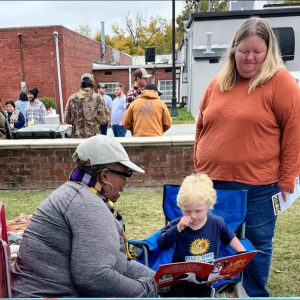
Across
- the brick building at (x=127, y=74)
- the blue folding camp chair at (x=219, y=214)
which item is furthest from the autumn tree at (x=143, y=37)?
the blue folding camp chair at (x=219, y=214)

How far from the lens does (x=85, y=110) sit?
19.0ft

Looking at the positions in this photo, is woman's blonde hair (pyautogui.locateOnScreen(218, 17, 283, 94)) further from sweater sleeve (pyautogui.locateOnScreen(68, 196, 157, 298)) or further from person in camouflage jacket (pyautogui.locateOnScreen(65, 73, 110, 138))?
person in camouflage jacket (pyautogui.locateOnScreen(65, 73, 110, 138))

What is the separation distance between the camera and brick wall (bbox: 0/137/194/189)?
521 centimetres

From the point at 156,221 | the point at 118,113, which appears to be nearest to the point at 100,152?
the point at 156,221

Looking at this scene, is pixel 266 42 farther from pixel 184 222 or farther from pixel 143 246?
pixel 143 246

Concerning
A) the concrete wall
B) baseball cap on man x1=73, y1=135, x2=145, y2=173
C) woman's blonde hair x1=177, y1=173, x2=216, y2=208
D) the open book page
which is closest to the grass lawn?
the open book page

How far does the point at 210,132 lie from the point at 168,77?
22.6 metres

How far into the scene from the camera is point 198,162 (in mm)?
2596

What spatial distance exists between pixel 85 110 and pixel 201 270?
13.9 feet

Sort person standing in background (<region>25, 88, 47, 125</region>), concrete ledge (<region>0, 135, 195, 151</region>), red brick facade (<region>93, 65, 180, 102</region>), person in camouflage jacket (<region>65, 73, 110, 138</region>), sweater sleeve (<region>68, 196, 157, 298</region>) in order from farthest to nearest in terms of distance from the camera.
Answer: red brick facade (<region>93, 65, 180, 102</region>), person standing in background (<region>25, 88, 47, 125</region>), person in camouflage jacket (<region>65, 73, 110, 138</region>), concrete ledge (<region>0, 135, 195, 151</region>), sweater sleeve (<region>68, 196, 157, 298</region>)

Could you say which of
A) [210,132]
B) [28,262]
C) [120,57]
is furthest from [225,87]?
[120,57]

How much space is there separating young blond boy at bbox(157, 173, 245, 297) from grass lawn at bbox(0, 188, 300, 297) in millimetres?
962

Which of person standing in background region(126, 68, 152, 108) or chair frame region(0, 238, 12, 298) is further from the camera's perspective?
person standing in background region(126, 68, 152, 108)

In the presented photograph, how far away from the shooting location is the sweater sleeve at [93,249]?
5.01 feet
